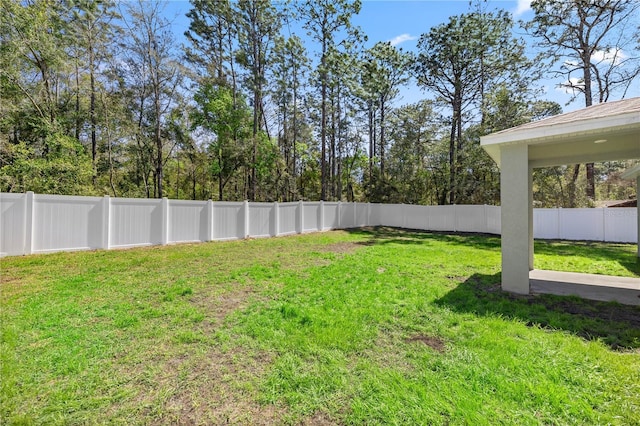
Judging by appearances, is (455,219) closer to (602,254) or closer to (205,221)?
(602,254)

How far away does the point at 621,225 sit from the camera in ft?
35.0

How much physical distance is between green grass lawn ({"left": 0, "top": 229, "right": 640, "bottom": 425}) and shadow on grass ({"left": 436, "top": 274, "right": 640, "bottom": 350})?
0.09 feet

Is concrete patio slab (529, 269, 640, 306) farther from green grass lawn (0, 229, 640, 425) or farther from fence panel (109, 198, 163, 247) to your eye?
fence panel (109, 198, 163, 247)

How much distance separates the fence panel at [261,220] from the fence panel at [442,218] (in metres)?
9.39

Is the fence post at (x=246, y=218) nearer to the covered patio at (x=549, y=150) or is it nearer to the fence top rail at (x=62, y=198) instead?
the fence top rail at (x=62, y=198)

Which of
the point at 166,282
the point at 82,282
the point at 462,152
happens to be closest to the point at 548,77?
the point at 462,152

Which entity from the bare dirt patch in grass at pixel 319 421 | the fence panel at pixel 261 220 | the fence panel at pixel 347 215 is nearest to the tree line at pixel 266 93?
the fence panel at pixel 347 215

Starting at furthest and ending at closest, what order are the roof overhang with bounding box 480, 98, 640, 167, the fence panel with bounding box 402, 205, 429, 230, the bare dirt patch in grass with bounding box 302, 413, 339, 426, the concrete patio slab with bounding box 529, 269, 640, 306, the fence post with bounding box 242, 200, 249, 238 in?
the fence panel with bounding box 402, 205, 429, 230
the fence post with bounding box 242, 200, 249, 238
the concrete patio slab with bounding box 529, 269, 640, 306
the roof overhang with bounding box 480, 98, 640, 167
the bare dirt patch in grass with bounding box 302, 413, 339, 426

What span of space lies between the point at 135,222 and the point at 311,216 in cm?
739

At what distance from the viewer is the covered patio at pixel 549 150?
12.9 feet

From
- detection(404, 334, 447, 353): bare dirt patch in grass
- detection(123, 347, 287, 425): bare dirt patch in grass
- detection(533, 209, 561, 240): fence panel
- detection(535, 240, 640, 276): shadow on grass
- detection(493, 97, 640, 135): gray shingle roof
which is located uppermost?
detection(493, 97, 640, 135): gray shingle roof

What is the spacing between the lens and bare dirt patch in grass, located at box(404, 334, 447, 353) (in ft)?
8.71

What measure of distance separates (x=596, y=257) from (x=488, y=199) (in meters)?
9.69

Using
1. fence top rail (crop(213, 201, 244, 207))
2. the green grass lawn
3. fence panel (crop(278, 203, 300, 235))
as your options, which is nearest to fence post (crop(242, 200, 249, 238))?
fence top rail (crop(213, 201, 244, 207))
